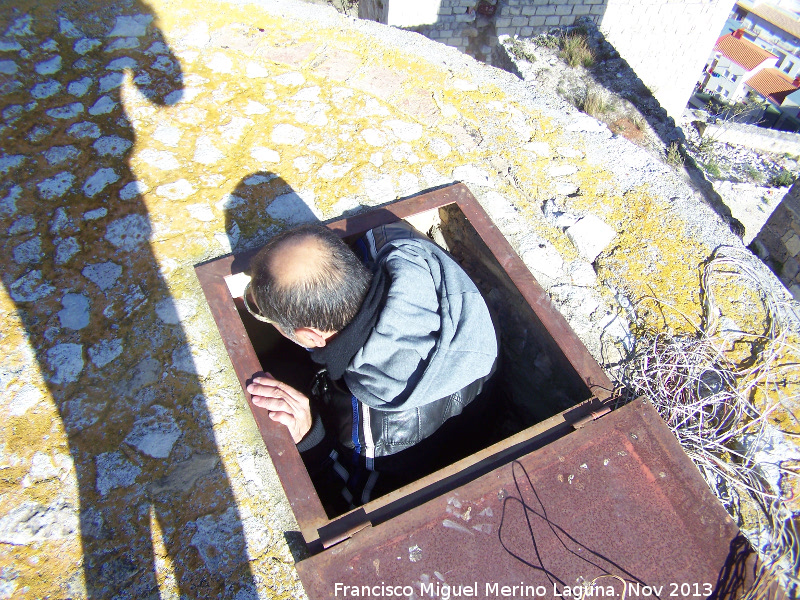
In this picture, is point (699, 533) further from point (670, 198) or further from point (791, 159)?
point (791, 159)

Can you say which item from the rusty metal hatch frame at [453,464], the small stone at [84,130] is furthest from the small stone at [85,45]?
the rusty metal hatch frame at [453,464]

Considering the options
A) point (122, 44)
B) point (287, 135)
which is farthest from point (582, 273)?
point (122, 44)

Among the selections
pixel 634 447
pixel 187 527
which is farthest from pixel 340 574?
pixel 634 447

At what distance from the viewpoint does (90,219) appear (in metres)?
1.98

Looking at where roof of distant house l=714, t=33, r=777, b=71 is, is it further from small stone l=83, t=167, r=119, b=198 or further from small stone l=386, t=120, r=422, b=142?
small stone l=83, t=167, r=119, b=198

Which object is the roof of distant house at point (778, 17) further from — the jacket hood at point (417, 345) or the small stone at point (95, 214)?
the small stone at point (95, 214)

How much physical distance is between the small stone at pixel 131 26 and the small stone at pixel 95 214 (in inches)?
47.5

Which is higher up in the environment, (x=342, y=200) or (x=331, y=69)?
(x=331, y=69)

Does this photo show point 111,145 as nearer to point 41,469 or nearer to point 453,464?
point 41,469

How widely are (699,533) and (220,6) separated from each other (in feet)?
11.2

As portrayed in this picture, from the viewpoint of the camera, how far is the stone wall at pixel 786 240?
5922mm

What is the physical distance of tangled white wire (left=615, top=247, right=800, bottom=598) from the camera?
62.2 inches

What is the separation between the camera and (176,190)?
211 cm

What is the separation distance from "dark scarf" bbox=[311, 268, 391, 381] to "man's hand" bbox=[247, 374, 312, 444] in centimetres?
16
